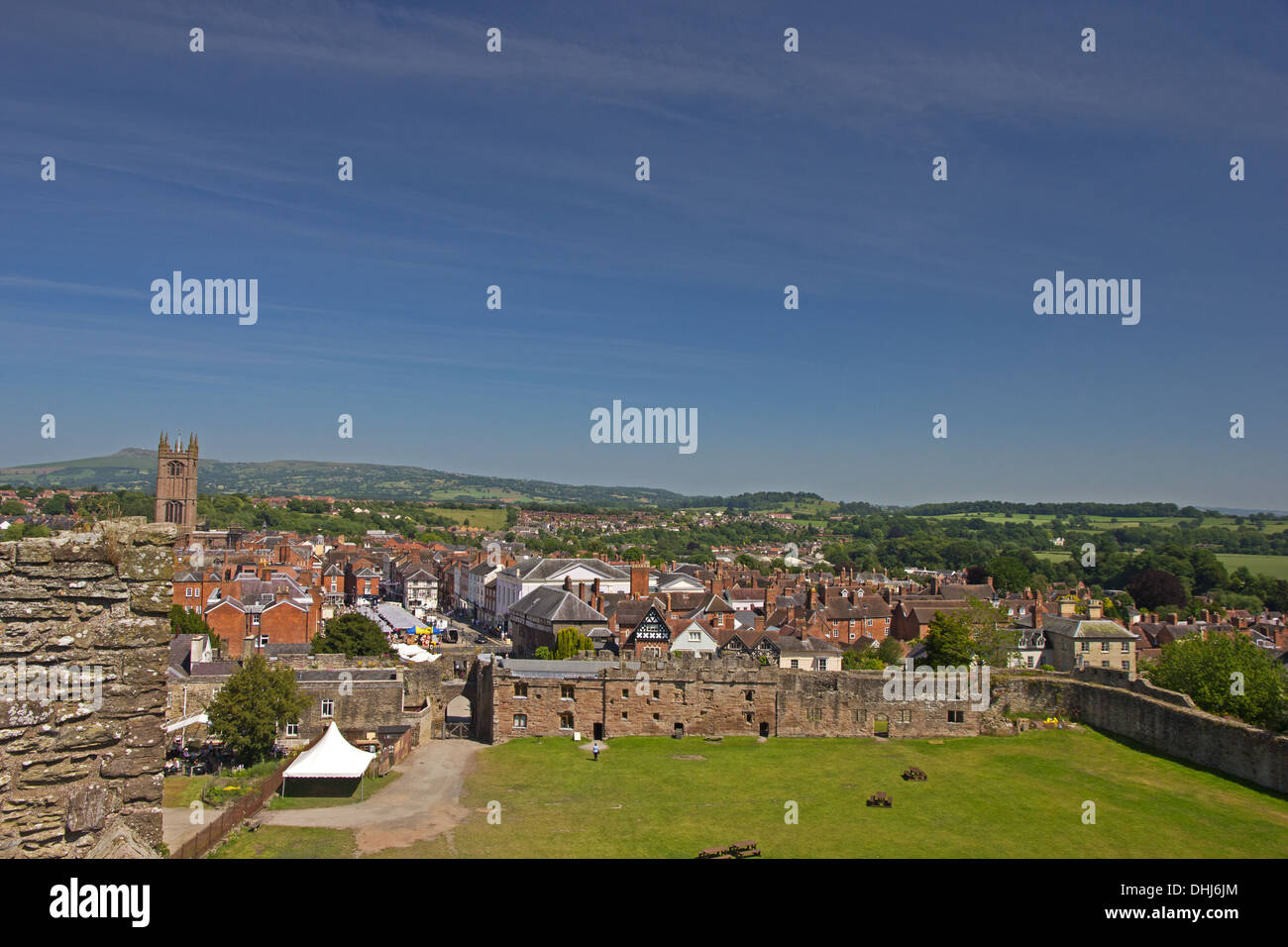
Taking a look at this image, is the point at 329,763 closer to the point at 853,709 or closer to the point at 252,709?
the point at 252,709

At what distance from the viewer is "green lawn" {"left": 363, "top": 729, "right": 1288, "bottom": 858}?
22.8 metres

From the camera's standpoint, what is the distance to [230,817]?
2256 cm

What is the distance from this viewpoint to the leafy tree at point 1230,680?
3100 cm

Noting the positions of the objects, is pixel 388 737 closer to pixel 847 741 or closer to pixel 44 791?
pixel 847 741

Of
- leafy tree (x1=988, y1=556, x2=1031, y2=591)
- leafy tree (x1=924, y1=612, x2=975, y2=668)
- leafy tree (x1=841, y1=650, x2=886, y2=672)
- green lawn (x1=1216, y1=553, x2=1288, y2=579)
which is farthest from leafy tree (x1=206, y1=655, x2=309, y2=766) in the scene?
green lawn (x1=1216, y1=553, x2=1288, y2=579)

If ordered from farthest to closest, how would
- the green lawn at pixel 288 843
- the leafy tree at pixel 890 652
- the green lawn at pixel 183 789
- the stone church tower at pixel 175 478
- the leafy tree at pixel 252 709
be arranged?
the stone church tower at pixel 175 478 < the leafy tree at pixel 890 652 < the leafy tree at pixel 252 709 < the green lawn at pixel 183 789 < the green lawn at pixel 288 843

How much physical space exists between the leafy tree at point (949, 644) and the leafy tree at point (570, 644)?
17898 millimetres

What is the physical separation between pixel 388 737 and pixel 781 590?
57169mm

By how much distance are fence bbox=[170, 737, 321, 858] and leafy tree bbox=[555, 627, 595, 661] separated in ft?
64.9


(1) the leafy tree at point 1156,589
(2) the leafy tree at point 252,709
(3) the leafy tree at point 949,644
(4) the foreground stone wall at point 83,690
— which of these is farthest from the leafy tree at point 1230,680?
(1) the leafy tree at point 1156,589

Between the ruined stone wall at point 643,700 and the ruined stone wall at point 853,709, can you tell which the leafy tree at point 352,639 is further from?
the ruined stone wall at point 853,709

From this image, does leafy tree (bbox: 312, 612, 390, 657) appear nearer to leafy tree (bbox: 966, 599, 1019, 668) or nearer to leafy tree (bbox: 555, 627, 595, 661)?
leafy tree (bbox: 555, 627, 595, 661)
